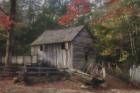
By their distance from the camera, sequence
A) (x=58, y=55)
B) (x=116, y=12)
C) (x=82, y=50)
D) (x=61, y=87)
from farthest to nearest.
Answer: (x=58, y=55)
(x=82, y=50)
(x=116, y=12)
(x=61, y=87)

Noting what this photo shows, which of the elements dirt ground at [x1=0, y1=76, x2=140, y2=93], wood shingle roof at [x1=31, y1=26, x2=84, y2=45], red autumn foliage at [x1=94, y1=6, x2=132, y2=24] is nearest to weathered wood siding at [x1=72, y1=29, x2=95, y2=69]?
wood shingle roof at [x1=31, y1=26, x2=84, y2=45]

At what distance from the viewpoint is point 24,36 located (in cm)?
5559

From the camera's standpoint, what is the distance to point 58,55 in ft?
125

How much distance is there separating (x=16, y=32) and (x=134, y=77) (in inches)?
987

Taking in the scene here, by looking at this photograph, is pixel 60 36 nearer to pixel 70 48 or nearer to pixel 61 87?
pixel 70 48

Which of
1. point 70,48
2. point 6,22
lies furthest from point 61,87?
point 6,22

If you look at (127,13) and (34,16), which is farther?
(34,16)

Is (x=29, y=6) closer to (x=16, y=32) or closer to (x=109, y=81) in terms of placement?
(x=16, y=32)

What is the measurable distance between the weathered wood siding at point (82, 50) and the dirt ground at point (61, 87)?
4277 mm

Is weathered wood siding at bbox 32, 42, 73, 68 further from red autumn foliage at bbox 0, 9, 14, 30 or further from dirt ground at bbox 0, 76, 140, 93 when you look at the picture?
red autumn foliage at bbox 0, 9, 14, 30

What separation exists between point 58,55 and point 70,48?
213 cm

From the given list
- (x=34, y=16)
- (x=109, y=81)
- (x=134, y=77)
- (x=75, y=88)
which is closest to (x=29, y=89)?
(x=75, y=88)

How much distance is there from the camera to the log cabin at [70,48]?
3694 centimetres

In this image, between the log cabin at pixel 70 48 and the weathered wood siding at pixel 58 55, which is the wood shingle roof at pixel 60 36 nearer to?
the log cabin at pixel 70 48
